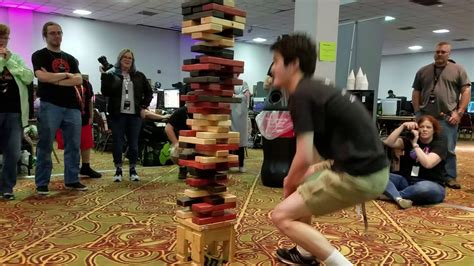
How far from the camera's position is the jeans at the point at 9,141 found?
343 centimetres

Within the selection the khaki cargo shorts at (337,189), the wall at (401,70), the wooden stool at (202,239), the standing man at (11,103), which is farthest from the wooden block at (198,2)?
the wall at (401,70)

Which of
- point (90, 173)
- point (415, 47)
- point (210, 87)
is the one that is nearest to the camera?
point (210, 87)

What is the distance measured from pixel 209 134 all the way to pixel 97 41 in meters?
10.7

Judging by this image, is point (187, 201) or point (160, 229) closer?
point (187, 201)

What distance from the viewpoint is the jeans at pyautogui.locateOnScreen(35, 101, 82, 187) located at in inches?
141

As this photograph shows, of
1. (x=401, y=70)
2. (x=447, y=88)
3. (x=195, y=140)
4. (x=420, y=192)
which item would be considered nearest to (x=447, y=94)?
(x=447, y=88)

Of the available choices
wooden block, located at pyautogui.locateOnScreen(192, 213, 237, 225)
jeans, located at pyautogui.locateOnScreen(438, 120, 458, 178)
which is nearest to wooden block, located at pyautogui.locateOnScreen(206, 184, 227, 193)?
wooden block, located at pyautogui.locateOnScreen(192, 213, 237, 225)

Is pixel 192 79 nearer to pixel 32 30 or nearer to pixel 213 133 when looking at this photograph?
pixel 213 133

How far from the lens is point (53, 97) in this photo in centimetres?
361

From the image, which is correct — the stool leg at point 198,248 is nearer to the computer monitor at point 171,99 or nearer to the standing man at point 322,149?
the standing man at point 322,149

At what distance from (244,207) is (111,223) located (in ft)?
3.65

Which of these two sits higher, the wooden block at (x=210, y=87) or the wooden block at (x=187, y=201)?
the wooden block at (x=210, y=87)

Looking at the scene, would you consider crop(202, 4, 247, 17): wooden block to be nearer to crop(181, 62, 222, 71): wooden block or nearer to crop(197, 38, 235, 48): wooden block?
crop(197, 38, 235, 48): wooden block

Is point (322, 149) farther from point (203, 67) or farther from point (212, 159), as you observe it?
point (203, 67)
